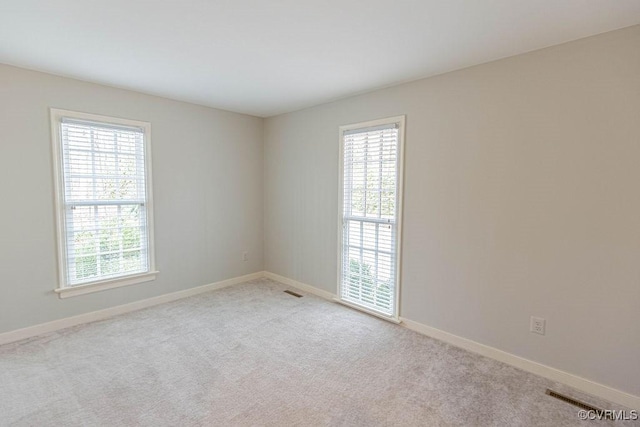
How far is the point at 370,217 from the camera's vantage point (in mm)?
3363

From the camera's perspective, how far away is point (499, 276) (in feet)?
8.20

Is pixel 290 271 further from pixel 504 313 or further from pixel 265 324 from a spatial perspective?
pixel 504 313

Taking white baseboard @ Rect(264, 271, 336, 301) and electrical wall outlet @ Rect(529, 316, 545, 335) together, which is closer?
electrical wall outlet @ Rect(529, 316, 545, 335)

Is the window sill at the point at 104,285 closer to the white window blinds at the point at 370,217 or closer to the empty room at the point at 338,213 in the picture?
the empty room at the point at 338,213

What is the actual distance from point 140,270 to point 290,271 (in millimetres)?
1832

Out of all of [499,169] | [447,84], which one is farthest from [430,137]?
[499,169]

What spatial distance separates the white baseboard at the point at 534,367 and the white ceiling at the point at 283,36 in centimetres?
230

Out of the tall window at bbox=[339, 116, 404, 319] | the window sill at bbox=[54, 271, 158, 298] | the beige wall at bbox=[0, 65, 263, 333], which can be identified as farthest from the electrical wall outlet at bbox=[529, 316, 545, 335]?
the window sill at bbox=[54, 271, 158, 298]

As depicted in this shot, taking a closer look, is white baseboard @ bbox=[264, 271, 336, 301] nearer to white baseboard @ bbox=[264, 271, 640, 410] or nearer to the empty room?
the empty room

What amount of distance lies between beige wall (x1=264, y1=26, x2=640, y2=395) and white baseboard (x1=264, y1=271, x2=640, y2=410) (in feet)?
0.15

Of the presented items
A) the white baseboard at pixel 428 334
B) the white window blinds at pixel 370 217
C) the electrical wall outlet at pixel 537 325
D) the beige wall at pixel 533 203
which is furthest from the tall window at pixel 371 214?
the electrical wall outlet at pixel 537 325

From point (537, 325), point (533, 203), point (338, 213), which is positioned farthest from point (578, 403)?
point (338, 213)

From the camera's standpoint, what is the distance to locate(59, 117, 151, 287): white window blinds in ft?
9.95

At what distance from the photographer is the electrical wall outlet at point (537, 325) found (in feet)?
7.55
